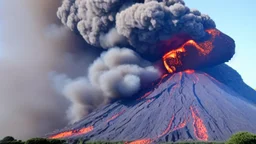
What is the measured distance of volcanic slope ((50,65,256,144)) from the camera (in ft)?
136

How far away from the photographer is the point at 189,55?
5216 centimetres

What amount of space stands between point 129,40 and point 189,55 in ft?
31.2

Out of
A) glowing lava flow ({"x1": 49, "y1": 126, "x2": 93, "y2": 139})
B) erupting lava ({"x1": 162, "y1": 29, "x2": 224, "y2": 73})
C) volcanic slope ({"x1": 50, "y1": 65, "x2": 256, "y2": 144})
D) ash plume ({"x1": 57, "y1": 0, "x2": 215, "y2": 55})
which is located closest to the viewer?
volcanic slope ({"x1": 50, "y1": 65, "x2": 256, "y2": 144})

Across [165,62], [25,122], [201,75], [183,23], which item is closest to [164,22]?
[183,23]

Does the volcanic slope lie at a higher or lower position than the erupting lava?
lower

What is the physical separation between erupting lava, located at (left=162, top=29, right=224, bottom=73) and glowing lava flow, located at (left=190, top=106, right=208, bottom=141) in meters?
8.61

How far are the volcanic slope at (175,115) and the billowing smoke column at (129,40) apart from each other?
2625 mm

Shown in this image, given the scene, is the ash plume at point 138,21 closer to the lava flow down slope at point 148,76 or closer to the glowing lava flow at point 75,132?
the lava flow down slope at point 148,76

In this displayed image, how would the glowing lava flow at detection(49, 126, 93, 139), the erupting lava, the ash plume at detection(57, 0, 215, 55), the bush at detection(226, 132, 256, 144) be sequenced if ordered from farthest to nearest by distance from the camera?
the erupting lava, the ash plume at detection(57, 0, 215, 55), the glowing lava flow at detection(49, 126, 93, 139), the bush at detection(226, 132, 256, 144)

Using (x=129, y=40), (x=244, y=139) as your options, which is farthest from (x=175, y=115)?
(x=244, y=139)

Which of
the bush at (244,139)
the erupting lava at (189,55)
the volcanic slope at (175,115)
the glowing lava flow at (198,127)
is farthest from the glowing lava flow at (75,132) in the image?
the bush at (244,139)

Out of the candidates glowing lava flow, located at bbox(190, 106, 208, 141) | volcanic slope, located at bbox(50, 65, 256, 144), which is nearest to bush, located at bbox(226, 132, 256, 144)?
volcanic slope, located at bbox(50, 65, 256, 144)

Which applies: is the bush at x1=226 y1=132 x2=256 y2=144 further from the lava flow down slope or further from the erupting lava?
the erupting lava

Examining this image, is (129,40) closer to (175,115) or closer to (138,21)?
(138,21)
